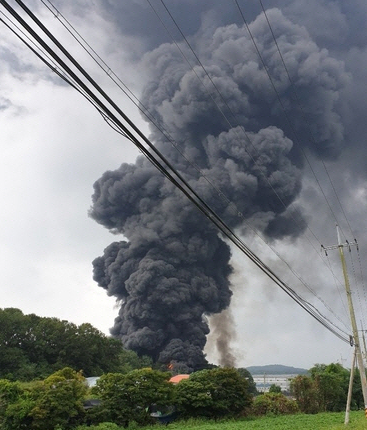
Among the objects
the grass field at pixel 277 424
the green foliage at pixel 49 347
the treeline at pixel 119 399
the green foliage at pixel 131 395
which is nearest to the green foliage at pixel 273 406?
the treeline at pixel 119 399

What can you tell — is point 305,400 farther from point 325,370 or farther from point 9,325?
point 9,325

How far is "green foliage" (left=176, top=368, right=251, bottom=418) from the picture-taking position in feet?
109

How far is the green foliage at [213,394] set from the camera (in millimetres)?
33250

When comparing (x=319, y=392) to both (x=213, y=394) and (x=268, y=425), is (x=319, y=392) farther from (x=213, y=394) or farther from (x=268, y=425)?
(x=268, y=425)

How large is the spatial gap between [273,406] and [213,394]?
19.4 feet

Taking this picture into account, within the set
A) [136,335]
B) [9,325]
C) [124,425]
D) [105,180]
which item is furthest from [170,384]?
[105,180]

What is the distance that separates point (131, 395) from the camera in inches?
1213

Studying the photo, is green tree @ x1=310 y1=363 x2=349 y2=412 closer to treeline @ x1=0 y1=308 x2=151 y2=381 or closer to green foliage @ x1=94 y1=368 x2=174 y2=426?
green foliage @ x1=94 y1=368 x2=174 y2=426

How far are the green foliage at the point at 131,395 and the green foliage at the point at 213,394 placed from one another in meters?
1.61

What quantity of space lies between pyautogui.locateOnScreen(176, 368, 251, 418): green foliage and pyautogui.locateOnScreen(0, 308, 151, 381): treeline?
19012 mm

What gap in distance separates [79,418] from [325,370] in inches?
1097

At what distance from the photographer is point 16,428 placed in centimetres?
2602

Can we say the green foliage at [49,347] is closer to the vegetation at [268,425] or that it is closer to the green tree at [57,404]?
the green tree at [57,404]

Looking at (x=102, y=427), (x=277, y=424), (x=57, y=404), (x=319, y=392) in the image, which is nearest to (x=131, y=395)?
(x=102, y=427)
